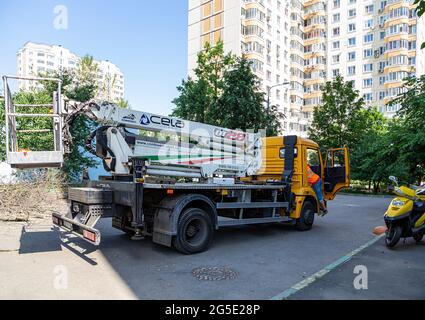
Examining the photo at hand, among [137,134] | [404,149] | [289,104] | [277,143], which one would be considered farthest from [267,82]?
[137,134]

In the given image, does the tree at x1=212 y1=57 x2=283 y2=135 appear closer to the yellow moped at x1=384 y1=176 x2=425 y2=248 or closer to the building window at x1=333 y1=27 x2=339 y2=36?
the yellow moped at x1=384 y1=176 x2=425 y2=248

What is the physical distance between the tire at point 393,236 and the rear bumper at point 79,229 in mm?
6071

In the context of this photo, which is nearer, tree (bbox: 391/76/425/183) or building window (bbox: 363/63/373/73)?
tree (bbox: 391/76/425/183)

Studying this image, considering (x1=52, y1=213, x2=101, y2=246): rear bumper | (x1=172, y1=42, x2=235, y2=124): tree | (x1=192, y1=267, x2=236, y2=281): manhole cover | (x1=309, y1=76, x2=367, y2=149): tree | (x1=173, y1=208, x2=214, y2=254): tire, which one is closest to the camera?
(x1=192, y1=267, x2=236, y2=281): manhole cover

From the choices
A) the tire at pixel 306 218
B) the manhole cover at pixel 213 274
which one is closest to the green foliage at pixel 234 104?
the tire at pixel 306 218

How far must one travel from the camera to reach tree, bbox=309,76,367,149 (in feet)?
103

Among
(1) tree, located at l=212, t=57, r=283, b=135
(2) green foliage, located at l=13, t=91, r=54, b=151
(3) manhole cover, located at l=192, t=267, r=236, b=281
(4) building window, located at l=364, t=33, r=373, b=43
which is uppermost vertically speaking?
(4) building window, located at l=364, t=33, r=373, b=43

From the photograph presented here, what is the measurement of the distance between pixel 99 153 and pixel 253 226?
17.8 feet

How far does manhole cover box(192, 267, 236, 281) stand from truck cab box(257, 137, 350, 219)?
4260mm

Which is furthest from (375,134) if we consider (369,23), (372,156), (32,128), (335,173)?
(369,23)

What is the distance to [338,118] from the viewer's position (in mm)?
32281

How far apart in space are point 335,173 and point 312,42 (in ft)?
192

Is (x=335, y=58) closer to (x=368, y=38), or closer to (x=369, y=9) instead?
(x=368, y=38)

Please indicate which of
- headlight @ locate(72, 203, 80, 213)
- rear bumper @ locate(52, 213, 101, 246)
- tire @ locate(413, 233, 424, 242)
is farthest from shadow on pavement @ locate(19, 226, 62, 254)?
tire @ locate(413, 233, 424, 242)
